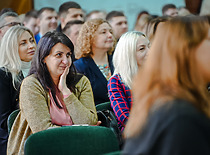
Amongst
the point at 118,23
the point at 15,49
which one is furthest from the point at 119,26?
the point at 15,49

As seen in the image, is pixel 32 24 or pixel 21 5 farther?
pixel 21 5

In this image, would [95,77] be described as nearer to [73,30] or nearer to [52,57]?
[52,57]

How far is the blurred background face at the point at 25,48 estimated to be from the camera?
10.5ft

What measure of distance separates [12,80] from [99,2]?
4.61 m

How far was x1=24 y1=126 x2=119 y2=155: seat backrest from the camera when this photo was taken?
71.8 inches

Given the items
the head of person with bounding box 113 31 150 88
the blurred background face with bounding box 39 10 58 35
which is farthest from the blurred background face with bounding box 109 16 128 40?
the head of person with bounding box 113 31 150 88

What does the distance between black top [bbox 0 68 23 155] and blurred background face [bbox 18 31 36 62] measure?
14.6 inches

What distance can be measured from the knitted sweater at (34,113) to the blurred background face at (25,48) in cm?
71

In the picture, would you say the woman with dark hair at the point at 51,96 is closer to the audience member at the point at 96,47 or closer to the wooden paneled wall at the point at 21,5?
the audience member at the point at 96,47

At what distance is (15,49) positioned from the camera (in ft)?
10.3

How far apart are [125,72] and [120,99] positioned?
219 millimetres

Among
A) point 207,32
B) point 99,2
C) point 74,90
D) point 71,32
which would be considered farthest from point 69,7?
point 207,32

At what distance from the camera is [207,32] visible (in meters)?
1.14

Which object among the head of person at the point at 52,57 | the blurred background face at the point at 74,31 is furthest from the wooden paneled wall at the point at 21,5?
the head of person at the point at 52,57
